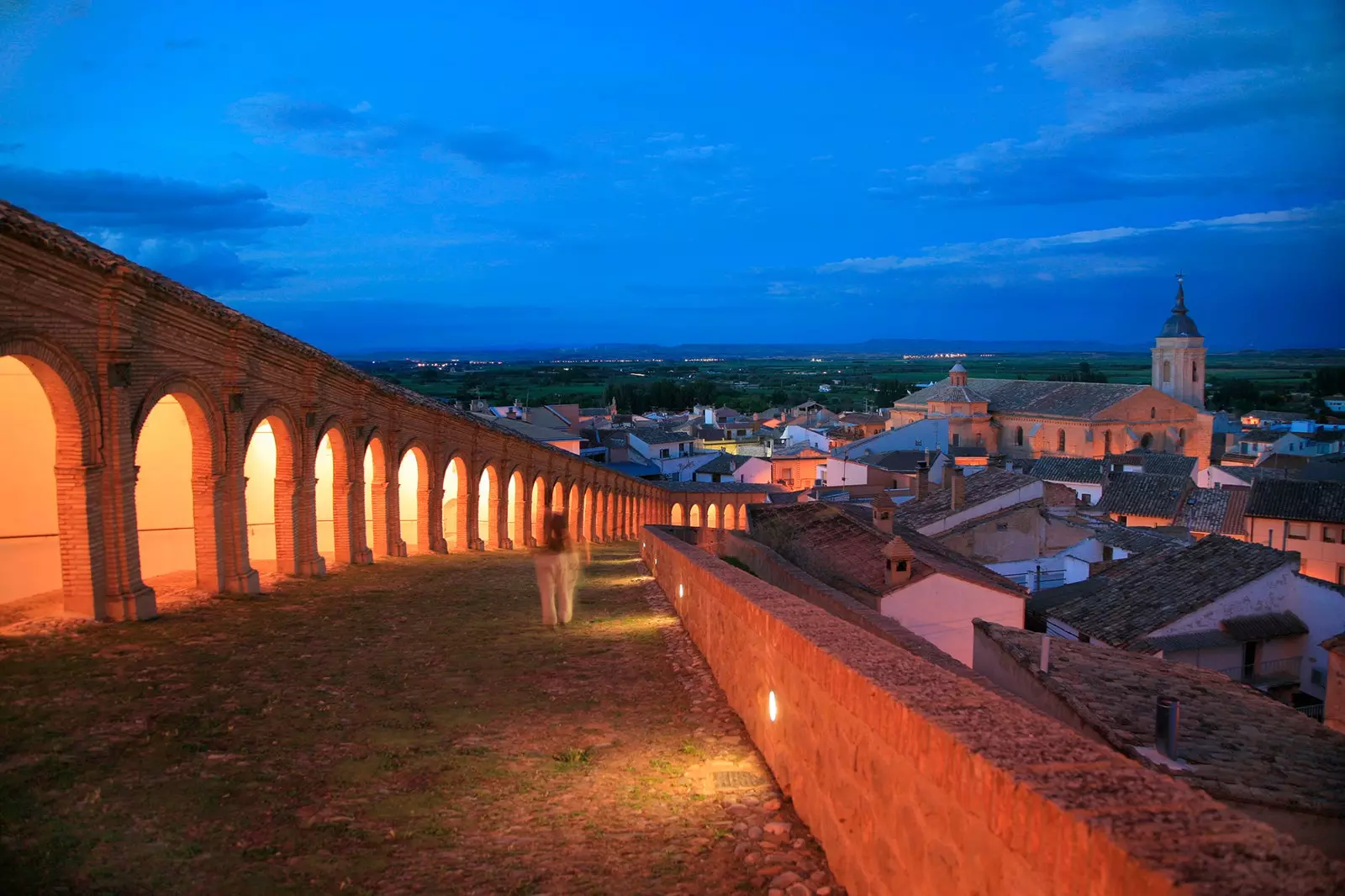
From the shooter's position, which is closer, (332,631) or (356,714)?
(356,714)

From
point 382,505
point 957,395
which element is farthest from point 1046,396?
point 382,505

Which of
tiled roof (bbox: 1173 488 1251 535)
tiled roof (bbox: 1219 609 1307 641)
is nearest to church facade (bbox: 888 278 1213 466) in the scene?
tiled roof (bbox: 1173 488 1251 535)

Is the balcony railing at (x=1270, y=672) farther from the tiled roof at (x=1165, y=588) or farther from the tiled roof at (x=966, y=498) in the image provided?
the tiled roof at (x=966, y=498)

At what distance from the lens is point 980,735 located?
3670 mm

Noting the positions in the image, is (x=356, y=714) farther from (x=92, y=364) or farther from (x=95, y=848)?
(x=92, y=364)

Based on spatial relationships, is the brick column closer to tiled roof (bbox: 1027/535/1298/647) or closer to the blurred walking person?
the blurred walking person

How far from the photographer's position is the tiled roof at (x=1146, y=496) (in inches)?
1526

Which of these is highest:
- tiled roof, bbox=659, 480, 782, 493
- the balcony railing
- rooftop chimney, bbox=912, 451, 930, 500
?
rooftop chimney, bbox=912, 451, 930, 500

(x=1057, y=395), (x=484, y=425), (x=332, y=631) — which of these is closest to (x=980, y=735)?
(x=332, y=631)

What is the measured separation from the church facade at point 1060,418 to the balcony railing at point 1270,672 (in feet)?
156

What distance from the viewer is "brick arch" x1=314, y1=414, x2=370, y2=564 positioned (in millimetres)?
16922

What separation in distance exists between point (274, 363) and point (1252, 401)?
5121 inches

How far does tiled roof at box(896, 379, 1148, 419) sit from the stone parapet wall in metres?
69.8

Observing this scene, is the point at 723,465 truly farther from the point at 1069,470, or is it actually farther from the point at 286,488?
the point at 286,488
